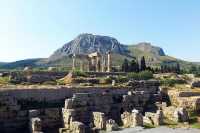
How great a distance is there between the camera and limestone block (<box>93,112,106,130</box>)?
95.4 feet

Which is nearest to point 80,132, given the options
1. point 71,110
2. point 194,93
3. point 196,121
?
point 71,110

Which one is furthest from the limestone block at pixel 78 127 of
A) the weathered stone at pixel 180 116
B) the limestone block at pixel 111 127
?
the weathered stone at pixel 180 116

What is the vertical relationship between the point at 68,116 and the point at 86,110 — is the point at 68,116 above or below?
below

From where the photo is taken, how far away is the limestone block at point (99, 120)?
95.4 ft

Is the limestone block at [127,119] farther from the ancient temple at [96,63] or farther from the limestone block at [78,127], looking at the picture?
the ancient temple at [96,63]

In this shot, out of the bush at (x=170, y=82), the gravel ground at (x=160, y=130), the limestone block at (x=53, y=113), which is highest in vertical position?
the bush at (x=170, y=82)

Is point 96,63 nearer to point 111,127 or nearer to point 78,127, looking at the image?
point 111,127

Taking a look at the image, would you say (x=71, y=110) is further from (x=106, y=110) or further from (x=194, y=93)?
(x=194, y=93)

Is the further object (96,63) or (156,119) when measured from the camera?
(96,63)

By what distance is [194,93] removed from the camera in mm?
42844

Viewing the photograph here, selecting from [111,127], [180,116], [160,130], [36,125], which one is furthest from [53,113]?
[180,116]

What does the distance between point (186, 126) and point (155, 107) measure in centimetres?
805

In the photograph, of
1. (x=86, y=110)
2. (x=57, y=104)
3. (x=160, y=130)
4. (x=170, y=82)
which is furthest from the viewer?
(x=170, y=82)

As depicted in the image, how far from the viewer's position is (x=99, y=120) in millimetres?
29531
